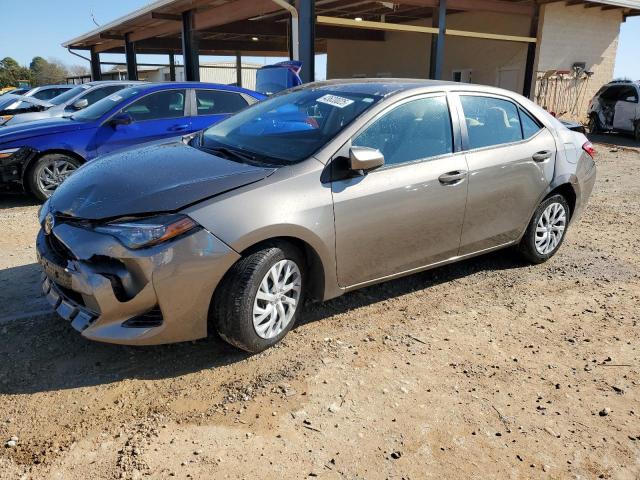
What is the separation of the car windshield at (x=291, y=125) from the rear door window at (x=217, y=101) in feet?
11.6

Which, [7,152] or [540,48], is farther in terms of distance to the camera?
[540,48]

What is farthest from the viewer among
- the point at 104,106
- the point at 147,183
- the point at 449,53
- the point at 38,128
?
the point at 449,53

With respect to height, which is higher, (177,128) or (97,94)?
(97,94)

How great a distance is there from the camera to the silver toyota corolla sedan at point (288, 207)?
9.12 ft

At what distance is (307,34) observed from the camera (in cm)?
1139

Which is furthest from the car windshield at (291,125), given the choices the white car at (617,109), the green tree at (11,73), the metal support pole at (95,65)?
the green tree at (11,73)

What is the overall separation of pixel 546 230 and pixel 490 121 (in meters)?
1.24

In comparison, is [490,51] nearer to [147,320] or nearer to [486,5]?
[486,5]

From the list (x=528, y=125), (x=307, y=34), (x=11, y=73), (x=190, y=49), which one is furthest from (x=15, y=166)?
(x=11, y=73)

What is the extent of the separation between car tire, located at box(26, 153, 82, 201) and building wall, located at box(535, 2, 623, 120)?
1527 cm

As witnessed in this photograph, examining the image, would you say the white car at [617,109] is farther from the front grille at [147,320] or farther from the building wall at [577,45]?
the front grille at [147,320]

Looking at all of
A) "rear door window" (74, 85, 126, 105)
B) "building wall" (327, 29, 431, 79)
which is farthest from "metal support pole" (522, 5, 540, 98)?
"rear door window" (74, 85, 126, 105)

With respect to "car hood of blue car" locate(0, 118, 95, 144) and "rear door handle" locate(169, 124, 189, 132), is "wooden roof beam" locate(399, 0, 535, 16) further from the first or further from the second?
"car hood of blue car" locate(0, 118, 95, 144)

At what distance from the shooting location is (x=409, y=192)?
141 inches
